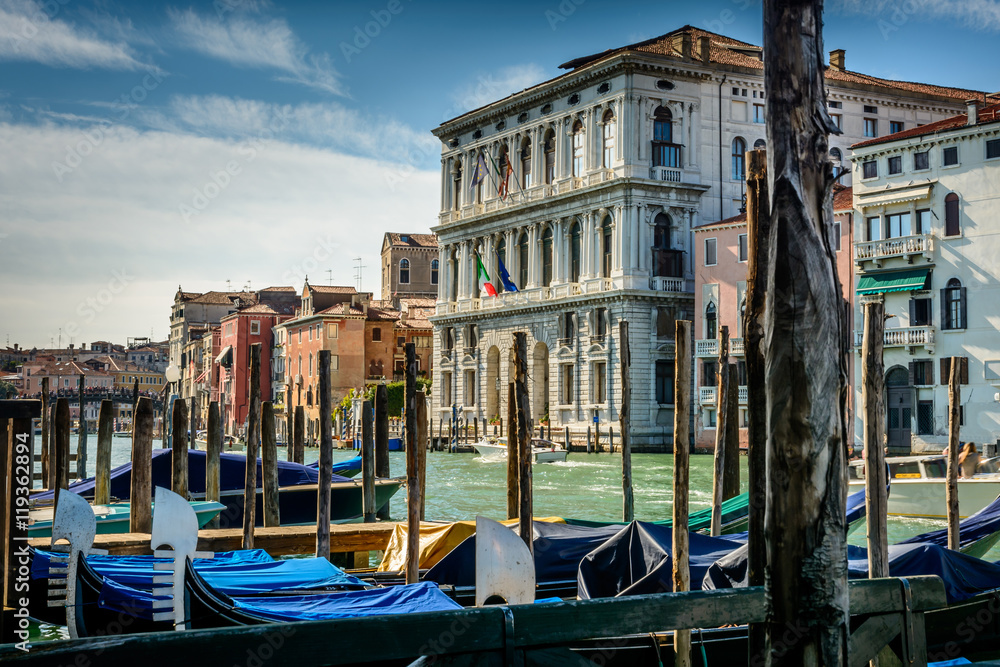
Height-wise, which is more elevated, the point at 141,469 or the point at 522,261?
the point at 522,261

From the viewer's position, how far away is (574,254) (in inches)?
1255

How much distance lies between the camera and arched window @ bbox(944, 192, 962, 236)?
72.6 ft

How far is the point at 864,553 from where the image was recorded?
691cm

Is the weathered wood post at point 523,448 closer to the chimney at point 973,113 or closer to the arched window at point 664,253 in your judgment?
the chimney at point 973,113

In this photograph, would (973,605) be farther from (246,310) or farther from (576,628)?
(246,310)

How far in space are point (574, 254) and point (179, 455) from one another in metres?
22.6

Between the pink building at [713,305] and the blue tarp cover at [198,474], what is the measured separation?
15506 mm

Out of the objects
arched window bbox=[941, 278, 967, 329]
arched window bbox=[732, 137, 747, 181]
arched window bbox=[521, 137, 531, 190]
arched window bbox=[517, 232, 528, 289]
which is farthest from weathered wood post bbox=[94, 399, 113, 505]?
arched window bbox=[521, 137, 531, 190]

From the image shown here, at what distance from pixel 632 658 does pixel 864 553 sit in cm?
258

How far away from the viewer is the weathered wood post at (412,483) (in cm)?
707

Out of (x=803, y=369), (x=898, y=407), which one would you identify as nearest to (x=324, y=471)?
(x=803, y=369)

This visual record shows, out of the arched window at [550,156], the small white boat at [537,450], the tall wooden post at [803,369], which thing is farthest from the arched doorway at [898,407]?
the tall wooden post at [803,369]

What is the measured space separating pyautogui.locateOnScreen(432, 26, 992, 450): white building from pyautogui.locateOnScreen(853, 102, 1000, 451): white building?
6.74 metres

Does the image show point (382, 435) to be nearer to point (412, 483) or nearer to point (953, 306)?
point (412, 483)
